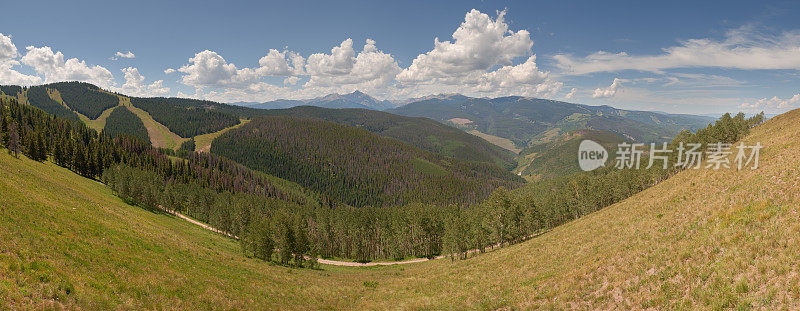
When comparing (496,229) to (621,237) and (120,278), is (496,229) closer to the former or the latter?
(621,237)

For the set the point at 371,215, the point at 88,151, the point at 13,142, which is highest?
the point at 13,142

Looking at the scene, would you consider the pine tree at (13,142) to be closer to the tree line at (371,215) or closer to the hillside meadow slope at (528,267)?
the tree line at (371,215)

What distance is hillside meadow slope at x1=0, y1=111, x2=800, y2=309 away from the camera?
647 inches

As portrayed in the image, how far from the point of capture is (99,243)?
2714 centimetres

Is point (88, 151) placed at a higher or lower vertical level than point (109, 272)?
higher

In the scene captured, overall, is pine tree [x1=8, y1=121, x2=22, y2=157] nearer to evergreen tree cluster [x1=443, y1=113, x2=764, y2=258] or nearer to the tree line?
the tree line

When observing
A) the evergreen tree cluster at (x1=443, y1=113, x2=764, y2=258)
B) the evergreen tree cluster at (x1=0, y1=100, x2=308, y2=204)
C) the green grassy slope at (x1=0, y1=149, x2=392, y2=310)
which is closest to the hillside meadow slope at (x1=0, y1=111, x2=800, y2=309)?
the green grassy slope at (x1=0, y1=149, x2=392, y2=310)

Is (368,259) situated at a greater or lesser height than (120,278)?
lesser

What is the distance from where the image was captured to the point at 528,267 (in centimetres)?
3366

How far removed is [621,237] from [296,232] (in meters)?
56.9

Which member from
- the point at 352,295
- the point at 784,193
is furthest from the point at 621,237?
the point at 352,295

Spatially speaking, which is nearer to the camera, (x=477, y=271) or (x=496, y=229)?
(x=477, y=271)

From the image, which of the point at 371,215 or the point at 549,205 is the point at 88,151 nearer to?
the point at 371,215

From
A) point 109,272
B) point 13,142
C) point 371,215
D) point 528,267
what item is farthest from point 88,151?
point 528,267
